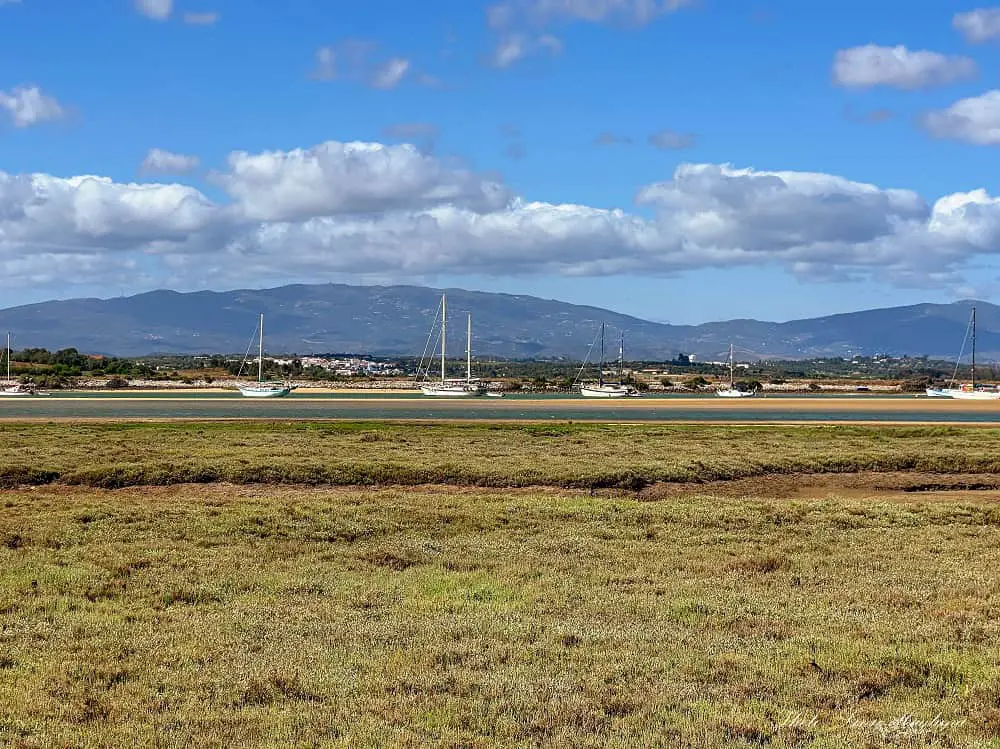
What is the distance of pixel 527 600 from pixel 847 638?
3.63m

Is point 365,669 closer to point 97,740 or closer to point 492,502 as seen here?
point 97,740

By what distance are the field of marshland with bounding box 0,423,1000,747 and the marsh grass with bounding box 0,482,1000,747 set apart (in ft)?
0.13

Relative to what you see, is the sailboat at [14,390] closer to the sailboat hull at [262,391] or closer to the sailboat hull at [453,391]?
the sailboat hull at [262,391]

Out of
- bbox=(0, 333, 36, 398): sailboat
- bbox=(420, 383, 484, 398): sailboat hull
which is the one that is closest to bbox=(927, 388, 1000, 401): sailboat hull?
bbox=(420, 383, 484, 398): sailboat hull

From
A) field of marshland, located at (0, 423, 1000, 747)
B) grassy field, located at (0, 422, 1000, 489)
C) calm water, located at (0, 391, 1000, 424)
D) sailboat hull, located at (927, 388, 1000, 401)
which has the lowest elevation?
calm water, located at (0, 391, 1000, 424)

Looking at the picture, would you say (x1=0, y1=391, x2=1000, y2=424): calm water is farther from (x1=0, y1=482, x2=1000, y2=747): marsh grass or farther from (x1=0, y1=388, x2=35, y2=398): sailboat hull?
(x1=0, y1=482, x2=1000, y2=747): marsh grass

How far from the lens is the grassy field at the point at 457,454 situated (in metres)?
25.8

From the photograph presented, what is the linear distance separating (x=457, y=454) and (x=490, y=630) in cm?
2029

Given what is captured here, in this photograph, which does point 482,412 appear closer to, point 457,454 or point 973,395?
point 457,454

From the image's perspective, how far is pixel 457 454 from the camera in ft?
102

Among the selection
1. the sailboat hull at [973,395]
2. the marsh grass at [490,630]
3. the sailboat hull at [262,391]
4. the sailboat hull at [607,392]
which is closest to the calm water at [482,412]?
the sailboat hull at [262,391]

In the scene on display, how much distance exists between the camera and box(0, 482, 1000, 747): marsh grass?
8.05 meters

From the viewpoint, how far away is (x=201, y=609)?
38.1 feet

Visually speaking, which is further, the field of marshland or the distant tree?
the distant tree
